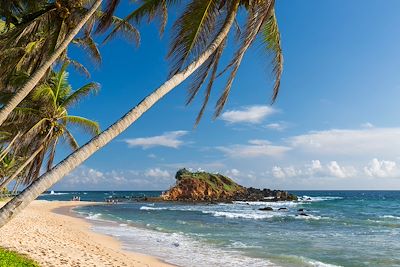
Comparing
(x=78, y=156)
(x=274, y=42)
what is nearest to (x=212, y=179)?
(x=274, y=42)

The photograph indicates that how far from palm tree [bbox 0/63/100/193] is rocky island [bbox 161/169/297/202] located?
58543mm

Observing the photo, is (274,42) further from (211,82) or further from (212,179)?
(212,179)

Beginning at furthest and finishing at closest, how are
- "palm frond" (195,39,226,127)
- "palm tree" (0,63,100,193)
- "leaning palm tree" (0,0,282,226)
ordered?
"palm tree" (0,63,100,193)
"palm frond" (195,39,226,127)
"leaning palm tree" (0,0,282,226)

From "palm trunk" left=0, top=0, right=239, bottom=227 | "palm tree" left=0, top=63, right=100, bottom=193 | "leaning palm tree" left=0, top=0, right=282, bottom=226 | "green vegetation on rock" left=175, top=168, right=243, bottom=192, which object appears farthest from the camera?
"green vegetation on rock" left=175, top=168, right=243, bottom=192

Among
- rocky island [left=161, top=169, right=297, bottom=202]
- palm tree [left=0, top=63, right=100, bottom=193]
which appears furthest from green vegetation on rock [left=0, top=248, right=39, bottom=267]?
rocky island [left=161, top=169, right=297, bottom=202]

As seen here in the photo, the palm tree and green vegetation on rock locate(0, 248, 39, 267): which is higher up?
the palm tree

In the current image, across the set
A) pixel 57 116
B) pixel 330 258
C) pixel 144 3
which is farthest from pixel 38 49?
pixel 330 258

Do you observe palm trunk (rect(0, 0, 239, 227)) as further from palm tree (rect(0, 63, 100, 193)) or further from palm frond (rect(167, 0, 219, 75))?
palm tree (rect(0, 63, 100, 193))

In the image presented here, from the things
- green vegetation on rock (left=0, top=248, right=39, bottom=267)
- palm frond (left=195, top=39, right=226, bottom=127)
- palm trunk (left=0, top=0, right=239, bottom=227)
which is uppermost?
palm frond (left=195, top=39, right=226, bottom=127)

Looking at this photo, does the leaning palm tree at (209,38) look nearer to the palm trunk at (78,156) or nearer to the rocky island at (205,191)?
the palm trunk at (78,156)

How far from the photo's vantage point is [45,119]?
15.8 meters

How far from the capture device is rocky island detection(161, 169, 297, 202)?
77500 mm

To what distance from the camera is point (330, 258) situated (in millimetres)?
18266

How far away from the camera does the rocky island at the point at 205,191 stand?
254ft
